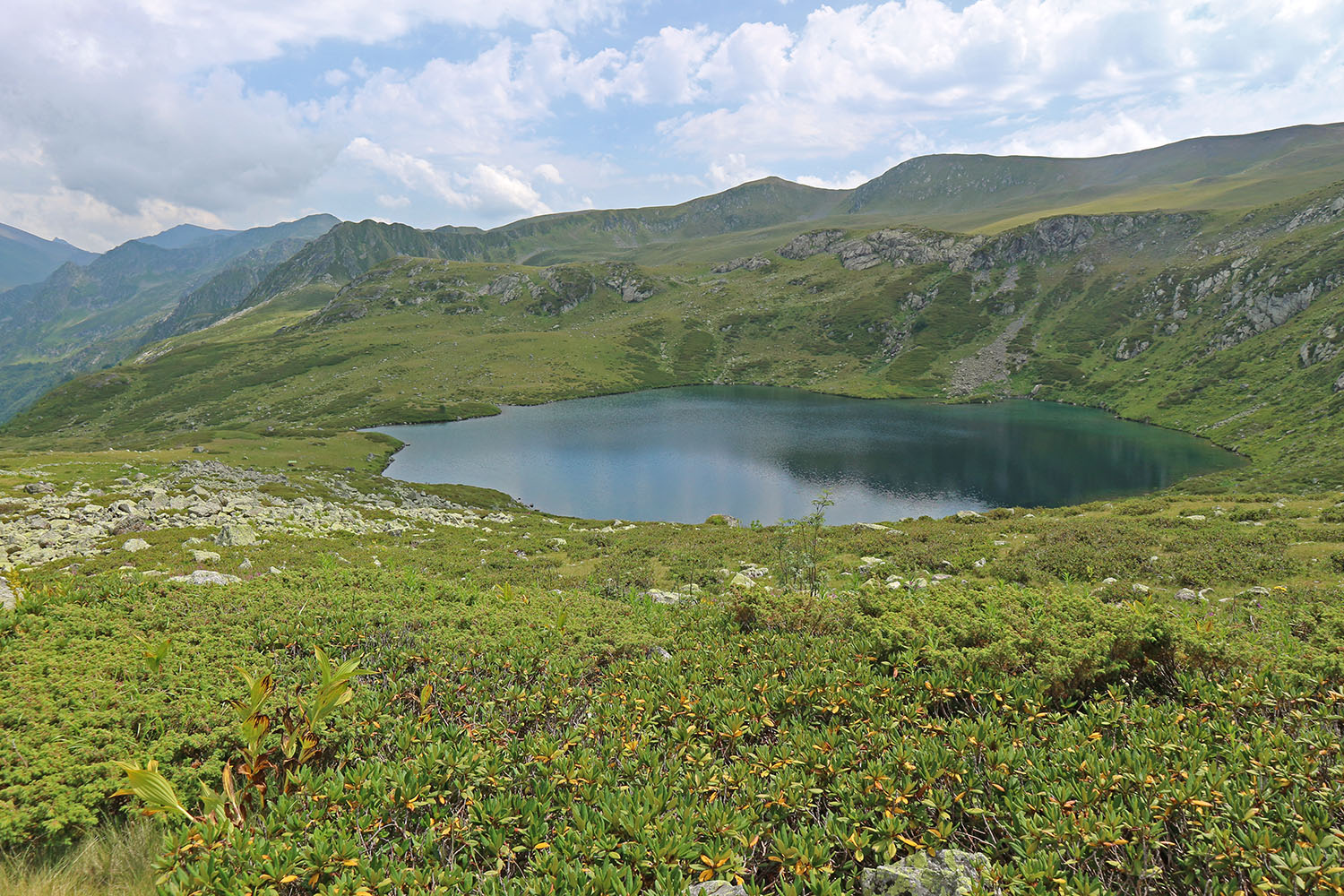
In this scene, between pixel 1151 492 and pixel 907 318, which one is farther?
pixel 907 318

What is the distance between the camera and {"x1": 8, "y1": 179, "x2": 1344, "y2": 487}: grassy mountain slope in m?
102

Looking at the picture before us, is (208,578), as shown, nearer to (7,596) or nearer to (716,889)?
(7,596)

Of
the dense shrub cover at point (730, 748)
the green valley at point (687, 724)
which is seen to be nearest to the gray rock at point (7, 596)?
the green valley at point (687, 724)

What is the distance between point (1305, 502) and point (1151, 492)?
37.7 metres

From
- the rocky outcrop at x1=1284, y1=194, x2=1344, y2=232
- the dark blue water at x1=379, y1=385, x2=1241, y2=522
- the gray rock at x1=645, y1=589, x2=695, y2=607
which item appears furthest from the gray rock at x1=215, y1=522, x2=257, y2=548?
the rocky outcrop at x1=1284, y1=194, x2=1344, y2=232

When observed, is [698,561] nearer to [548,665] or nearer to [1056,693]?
[548,665]

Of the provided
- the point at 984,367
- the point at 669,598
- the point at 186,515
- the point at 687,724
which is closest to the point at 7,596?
the point at 669,598

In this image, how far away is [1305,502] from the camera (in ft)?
89.5

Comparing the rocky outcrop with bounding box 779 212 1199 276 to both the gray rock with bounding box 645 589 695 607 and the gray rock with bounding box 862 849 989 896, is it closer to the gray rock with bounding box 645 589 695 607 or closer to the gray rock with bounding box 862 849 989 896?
the gray rock with bounding box 645 589 695 607

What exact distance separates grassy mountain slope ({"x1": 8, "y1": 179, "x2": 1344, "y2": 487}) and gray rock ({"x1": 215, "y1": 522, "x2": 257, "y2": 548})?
84.8 m

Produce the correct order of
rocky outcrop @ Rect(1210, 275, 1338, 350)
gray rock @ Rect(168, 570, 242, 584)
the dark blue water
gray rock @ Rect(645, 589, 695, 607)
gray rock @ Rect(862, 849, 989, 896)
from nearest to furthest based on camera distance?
gray rock @ Rect(862, 849, 989, 896) < gray rock @ Rect(168, 570, 242, 584) < gray rock @ Rect(645, 589, 695, 607) < the dark blue water < rocky outcrop @ Rect(1210, 275, 1338, 350)

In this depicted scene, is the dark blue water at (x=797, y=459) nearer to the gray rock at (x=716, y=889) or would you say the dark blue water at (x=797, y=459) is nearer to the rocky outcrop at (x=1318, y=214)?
the gray rock at (x=716, y=889)

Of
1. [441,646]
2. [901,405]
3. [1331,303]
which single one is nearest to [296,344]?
[901,405]

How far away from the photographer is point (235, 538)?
76.7 ft
